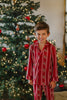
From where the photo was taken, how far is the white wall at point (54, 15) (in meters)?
2.89

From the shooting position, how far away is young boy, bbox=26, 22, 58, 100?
4.27 ft

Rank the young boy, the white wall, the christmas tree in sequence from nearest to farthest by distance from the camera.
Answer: the young boy < the christmas tree < the white wall

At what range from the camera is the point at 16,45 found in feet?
7.18

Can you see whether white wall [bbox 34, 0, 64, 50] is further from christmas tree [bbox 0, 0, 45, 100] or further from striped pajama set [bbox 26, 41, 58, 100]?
striped pajama set [bbox 26, 41, 58, 100]

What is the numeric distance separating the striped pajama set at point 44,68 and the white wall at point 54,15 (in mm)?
1690

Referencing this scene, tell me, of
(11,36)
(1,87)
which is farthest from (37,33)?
(1,87)

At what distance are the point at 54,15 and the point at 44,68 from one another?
6.24 ft

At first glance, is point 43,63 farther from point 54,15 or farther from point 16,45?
point 54,15

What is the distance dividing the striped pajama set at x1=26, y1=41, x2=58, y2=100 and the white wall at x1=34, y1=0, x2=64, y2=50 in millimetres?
1690

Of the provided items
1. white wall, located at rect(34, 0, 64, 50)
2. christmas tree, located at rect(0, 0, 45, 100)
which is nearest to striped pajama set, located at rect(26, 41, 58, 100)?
christmas tree, located at rect(0, 0, 45, 100)

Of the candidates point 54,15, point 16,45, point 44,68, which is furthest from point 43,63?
point 54,15

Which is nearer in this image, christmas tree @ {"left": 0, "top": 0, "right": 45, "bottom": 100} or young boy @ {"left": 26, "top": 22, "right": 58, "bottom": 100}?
young boy @ {"left": 26, "top": 22, "right": 58, "bottom": 100}

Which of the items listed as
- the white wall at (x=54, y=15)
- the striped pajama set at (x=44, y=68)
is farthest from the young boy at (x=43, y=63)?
the white wall at (x=54, y=15)

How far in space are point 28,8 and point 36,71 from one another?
1.24 m
